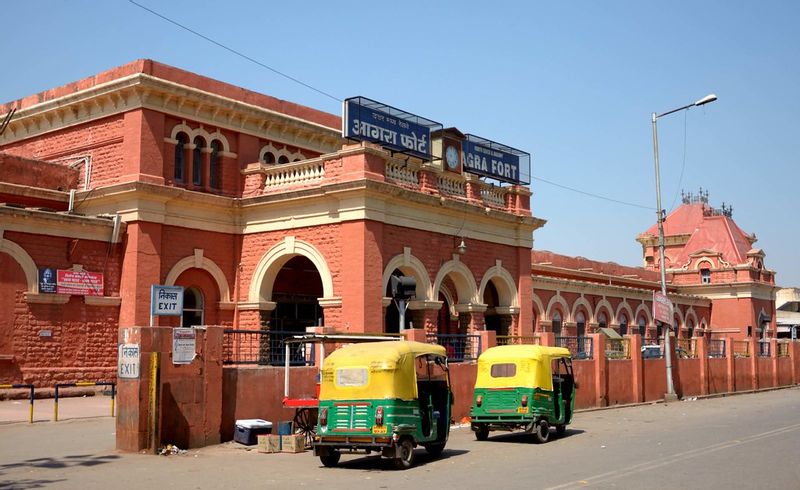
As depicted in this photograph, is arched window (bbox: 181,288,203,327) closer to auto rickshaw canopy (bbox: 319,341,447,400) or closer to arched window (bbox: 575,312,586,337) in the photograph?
auto rickshaw canopy (bbox: 319,341,447,400)

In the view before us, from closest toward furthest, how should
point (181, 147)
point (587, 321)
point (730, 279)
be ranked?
point (181, 147)
point (587, 321)
point (730, 279)

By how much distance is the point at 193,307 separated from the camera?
26.3 metres

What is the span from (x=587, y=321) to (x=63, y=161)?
96.8 feet

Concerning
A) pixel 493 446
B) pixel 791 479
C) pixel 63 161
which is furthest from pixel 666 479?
pixel 63 161

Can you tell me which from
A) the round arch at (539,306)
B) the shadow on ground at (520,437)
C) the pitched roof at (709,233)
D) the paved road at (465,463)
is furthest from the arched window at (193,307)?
the pitched roof at (709,233)

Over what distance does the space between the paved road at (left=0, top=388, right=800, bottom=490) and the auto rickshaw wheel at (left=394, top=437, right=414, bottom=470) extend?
0.17m

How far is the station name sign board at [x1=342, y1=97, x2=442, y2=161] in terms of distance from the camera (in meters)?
25.8

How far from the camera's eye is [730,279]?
59.7 meters

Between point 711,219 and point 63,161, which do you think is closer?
point 63,161

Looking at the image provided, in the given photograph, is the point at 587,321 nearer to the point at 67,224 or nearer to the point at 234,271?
the point at 234,271

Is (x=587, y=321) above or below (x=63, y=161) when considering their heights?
below

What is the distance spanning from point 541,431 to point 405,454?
459 centimetres

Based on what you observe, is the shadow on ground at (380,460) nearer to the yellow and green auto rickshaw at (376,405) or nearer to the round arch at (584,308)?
the yellow and green auto rickshaw at (376,405)

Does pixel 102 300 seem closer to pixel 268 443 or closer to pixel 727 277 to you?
pixel 268 443
